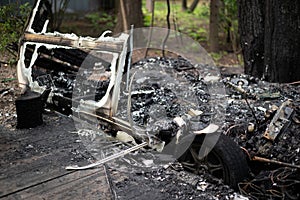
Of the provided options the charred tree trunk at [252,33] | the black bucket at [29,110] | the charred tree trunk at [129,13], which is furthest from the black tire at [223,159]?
the charred tree trunk at [129,13]

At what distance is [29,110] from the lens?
5410mm

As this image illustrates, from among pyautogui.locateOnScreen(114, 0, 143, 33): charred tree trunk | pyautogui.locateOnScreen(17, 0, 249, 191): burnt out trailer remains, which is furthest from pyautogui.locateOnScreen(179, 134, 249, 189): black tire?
pyautogui.locateOnScreen(114, 0, 143, 33): charred tree trunk

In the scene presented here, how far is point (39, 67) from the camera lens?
6.47 m

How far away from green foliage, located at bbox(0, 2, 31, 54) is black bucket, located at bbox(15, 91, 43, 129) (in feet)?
5.39

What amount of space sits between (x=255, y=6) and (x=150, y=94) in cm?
285

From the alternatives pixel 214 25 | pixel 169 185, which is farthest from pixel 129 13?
pixel 169 185

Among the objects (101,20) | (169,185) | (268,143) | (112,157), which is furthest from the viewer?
(101,20)

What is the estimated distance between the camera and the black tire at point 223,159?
3.91 meters

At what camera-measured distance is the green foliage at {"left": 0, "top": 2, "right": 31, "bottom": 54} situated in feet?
22.3

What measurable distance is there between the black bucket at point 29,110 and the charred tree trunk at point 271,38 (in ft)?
13.4

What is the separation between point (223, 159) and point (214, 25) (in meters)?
7.35

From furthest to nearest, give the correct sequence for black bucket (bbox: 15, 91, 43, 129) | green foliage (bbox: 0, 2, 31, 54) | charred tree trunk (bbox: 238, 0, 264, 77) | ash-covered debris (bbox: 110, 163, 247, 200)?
charred tree trunk (bbox: 238, 0, 264, 77)
green foliage (bbox: 0, 2, 31, 54)
black bucket (bbox: 15, 91, 43, 129)
ash-covered debris (bbox: 110, 163, 247, 200)

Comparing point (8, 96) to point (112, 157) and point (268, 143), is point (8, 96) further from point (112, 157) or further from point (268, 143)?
point (268, 143)

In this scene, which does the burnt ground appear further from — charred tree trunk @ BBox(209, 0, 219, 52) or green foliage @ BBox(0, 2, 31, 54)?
charred tree trunk @ BBox(209, 0, 219, 52)
